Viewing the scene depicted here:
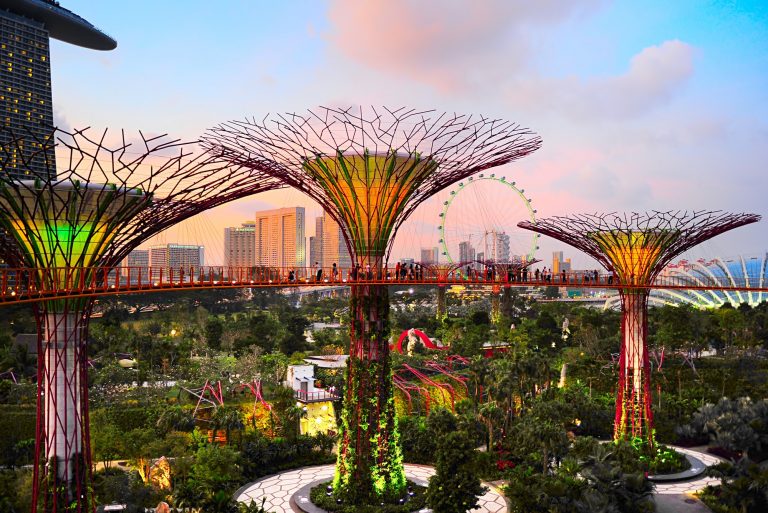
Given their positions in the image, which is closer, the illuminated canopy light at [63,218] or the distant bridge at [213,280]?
the distant bridge at [213,280]

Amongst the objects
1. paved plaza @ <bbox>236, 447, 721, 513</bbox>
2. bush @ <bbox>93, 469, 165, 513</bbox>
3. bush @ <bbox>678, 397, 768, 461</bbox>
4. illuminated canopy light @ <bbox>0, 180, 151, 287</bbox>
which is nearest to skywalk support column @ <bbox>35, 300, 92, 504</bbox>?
illuminated canopy light @ <bbox>0, 180, 151, 287</bbox>

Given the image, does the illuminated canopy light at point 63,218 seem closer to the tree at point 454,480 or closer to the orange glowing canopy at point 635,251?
the tree at point 454,480

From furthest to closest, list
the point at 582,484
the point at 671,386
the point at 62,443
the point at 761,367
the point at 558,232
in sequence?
the point at 761,367, the point at 671,386, the point at 558,232, the point at 582,484, the point at 62,443

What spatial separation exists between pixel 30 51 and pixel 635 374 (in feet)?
357

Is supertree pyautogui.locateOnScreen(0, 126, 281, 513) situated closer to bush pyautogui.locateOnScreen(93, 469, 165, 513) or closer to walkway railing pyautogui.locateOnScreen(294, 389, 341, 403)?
bush pyautogui.locateOnScreen(93, 469, 165, 513)

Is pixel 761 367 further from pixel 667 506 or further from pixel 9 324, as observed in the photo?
pixel 9 324

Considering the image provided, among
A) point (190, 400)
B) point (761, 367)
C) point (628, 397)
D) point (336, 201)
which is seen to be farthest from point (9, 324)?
point (761, 367)

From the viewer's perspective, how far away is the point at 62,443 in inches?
687

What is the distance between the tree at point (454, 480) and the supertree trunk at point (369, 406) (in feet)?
6.75

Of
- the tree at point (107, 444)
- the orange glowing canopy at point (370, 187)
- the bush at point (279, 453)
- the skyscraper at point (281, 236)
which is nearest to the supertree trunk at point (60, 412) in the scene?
the orange glowing canopy at point (370, 187)

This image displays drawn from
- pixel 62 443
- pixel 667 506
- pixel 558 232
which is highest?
pixel 558 232

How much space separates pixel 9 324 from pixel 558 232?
202 feet

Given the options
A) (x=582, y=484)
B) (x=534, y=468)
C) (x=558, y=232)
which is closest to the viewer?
(x=582, y=484)

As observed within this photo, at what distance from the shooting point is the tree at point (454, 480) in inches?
891
